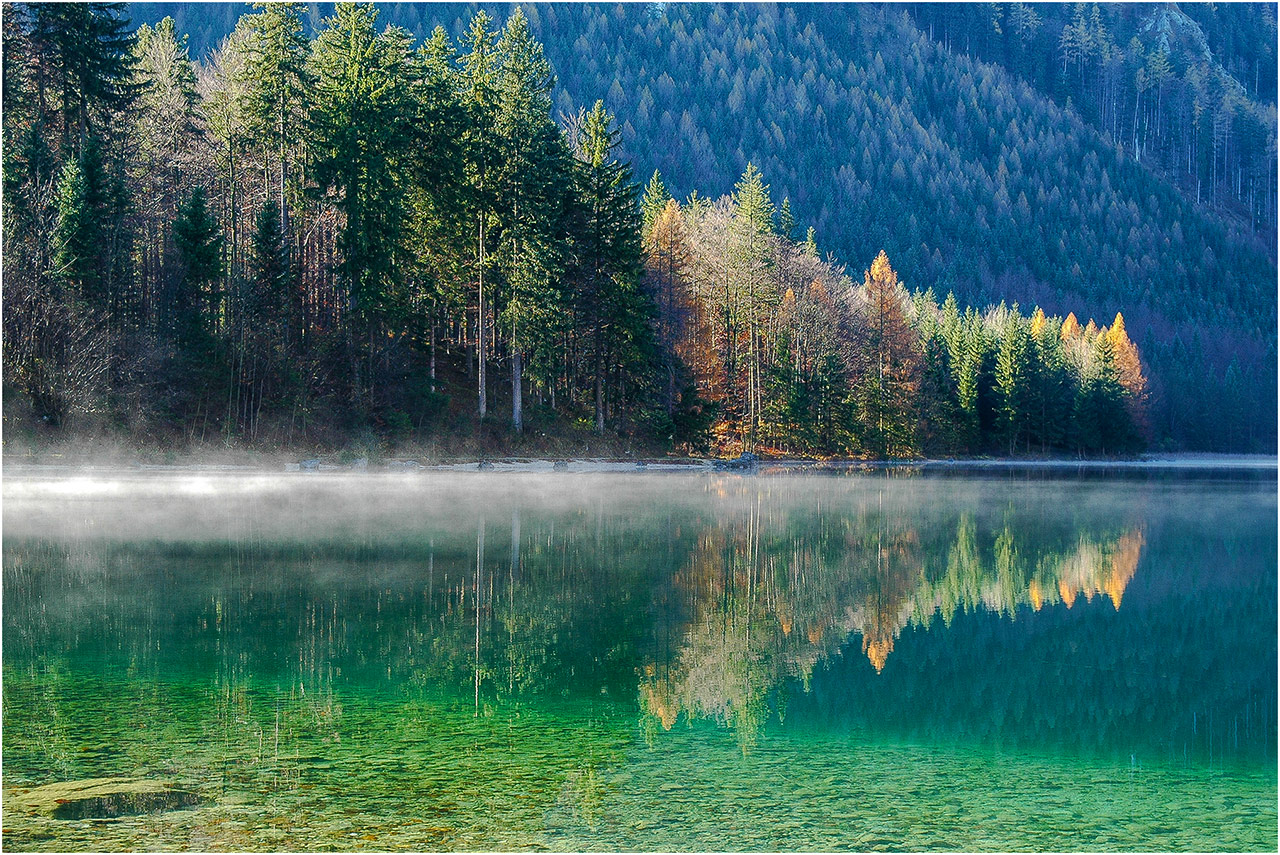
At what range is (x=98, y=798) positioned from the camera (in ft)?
24.4

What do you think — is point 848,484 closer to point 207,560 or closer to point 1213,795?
point 207,560

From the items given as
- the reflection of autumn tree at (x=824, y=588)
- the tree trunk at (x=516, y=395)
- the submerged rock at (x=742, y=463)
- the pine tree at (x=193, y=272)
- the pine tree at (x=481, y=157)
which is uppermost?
the pine tree at (x=481, y=157)

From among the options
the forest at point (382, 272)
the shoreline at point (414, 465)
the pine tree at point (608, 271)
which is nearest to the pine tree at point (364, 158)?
the forest at point (382, 272)

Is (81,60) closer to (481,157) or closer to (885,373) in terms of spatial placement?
(481,157)

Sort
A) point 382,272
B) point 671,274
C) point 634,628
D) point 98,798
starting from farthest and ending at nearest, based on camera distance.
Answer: point 671,274
point 382,272
point 634,628
point 98,798

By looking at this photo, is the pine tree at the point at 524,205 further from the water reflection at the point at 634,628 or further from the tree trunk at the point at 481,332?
the water reflection at the point at 634,628

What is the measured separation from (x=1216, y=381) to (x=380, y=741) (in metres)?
132

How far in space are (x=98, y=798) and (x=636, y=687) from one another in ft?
15.9

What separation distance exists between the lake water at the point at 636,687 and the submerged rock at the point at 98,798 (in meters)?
0.11

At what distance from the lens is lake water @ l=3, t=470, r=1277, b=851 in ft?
24.0

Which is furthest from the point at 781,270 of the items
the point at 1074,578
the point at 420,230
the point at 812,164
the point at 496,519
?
the point at 812,164

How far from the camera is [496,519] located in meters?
25.2

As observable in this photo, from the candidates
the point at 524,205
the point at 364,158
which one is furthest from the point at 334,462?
the point at 524,205

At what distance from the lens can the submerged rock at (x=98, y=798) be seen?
721 centimetres
